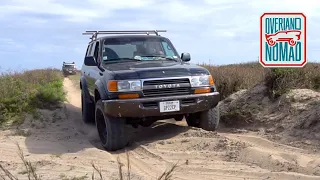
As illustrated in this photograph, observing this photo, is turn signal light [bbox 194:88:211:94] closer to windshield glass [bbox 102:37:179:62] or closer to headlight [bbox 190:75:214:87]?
headlight [bbox 190:75:214:87]

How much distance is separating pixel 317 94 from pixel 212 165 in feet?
10.4

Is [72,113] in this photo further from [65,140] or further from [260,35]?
[260,35]

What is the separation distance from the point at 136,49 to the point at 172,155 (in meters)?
2.46

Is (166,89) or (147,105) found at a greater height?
(166,89)

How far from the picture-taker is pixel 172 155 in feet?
18.0

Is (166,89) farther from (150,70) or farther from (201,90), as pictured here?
(201,90)

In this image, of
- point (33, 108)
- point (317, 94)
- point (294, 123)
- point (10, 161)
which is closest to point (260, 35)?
point (317, 94)

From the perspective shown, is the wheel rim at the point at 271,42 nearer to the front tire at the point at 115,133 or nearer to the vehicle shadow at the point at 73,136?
the vehicle shadow at the point at 73,136

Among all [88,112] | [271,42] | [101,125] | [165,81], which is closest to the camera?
[165,81]

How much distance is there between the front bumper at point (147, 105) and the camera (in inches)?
222

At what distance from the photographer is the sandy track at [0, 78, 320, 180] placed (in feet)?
15.1

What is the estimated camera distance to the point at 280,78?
25.3 ft

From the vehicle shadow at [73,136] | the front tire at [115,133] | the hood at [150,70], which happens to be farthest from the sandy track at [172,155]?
the hood at [150,70]

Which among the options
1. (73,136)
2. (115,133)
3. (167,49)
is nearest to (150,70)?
(115,133)
